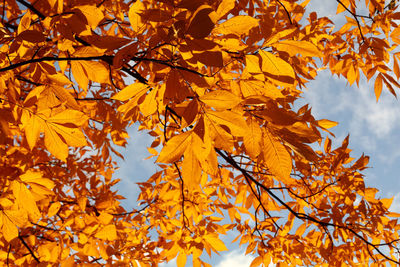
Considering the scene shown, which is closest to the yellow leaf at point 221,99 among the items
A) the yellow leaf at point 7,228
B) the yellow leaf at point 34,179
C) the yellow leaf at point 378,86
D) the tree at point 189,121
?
the tree at point 189,121

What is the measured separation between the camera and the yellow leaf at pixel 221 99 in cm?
86

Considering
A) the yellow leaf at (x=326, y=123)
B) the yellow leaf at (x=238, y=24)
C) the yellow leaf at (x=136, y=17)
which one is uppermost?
the yellow leaf at (x=136, y=17)

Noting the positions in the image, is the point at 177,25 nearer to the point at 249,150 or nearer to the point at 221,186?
the point at 249,150

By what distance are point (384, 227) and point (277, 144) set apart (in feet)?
7.84

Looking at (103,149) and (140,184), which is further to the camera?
(140,184)

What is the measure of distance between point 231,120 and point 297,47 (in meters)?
0.34

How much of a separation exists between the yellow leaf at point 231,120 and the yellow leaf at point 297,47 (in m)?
0.28

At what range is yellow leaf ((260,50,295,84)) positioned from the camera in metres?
0.89

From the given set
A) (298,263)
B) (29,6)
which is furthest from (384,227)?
(29,6)

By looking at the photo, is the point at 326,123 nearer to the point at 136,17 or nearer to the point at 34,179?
the point at 136,17

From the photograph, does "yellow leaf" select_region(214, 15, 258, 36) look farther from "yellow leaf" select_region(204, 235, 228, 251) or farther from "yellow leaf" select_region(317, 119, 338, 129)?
"yellow leaf" select_region(204, 235, 228, 251)

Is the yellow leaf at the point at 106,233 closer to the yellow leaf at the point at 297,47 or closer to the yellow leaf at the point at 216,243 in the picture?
the yellow leaf at the point at 216,243

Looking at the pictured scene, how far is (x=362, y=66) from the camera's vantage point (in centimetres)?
247

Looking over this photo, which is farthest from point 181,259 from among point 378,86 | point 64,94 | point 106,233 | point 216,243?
point 378,86
